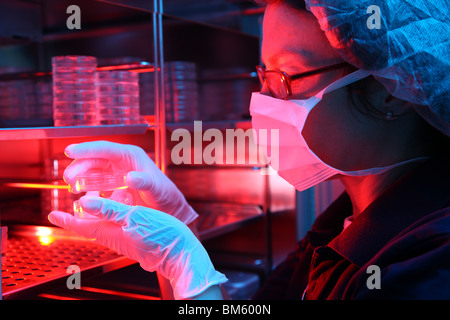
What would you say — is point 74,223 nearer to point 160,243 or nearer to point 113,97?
point 160,243

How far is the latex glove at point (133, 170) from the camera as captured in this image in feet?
4.58

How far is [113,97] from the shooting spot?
174 centimetres

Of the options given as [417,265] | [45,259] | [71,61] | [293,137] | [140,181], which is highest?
[71,61]

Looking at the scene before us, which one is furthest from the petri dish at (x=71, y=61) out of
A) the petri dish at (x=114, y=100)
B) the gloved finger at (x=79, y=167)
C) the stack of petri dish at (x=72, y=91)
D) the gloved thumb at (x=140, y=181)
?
the gloved thumb at (x=140, y=181)

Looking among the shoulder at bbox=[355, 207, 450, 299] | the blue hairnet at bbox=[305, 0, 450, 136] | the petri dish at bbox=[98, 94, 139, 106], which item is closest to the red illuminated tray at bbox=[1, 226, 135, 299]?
the petri dish at bbox=[98, 94, 139, 106]

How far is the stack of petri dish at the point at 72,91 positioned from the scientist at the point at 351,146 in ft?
0.75

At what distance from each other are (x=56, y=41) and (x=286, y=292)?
1568 millimetres

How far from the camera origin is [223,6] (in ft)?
7.61

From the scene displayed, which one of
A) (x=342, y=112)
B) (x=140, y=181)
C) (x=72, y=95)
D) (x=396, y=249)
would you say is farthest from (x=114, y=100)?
(x=396, y=249)

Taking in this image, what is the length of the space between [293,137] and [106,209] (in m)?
0.54

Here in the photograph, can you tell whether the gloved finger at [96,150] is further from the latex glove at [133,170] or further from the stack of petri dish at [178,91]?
the stack of petri dish at [178,91]

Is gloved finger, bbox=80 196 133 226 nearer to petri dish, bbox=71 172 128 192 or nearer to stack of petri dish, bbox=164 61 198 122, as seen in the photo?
petri dish, bbox=71 172 128 192

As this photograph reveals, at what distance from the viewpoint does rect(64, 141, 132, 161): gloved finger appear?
1.38m

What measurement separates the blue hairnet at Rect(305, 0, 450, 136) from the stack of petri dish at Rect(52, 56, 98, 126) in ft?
2.68
